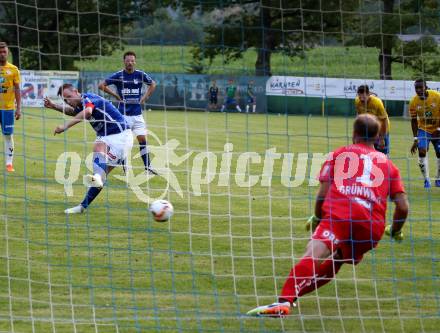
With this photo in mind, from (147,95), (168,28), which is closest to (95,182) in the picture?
(168,28)

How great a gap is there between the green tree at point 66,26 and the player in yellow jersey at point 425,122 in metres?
5.26

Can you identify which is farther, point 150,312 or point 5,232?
point 5,232

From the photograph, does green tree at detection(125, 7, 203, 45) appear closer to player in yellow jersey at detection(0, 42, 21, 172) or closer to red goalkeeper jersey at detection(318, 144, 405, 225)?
red goalkeeper jersey at detection(318, 144, 405, 225)

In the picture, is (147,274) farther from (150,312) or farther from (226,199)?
(226,199)

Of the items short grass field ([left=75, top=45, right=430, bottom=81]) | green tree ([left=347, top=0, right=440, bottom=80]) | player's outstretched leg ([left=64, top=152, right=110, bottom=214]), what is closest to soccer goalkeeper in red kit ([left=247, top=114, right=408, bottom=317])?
short grass field ([left=75, top=45, right=430, bottom=81])

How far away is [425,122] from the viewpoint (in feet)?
51.5

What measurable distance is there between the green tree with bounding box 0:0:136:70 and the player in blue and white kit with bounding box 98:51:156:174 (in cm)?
46

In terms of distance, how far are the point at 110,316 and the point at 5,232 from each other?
350cm

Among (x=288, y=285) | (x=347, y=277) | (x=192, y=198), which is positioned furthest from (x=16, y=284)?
(x=192, y=198)

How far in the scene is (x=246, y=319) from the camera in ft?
22.6

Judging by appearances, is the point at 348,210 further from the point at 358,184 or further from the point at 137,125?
the point at 137,125

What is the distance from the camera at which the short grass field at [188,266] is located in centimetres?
689

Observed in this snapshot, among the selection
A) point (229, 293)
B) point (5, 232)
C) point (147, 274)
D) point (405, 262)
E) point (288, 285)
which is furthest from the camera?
point (5, 232)

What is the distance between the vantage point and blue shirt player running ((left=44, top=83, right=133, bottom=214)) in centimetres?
1099
